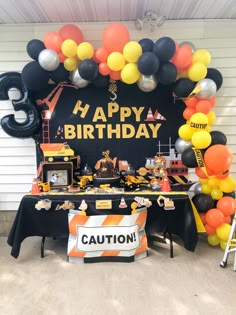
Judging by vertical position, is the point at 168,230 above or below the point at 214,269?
above

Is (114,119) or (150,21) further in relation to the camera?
(114,119)

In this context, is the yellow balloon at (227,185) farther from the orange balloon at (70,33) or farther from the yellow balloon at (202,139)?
the orange balloon at (70,33)

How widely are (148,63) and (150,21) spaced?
813 mm

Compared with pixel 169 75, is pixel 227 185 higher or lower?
lower

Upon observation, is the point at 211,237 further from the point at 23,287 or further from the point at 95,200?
the point at 23,287

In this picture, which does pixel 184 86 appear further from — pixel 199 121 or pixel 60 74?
pixel 60 74

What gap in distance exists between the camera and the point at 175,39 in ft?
10.7

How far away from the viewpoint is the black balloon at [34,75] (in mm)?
2865

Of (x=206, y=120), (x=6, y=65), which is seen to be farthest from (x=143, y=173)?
(x=6, y=65)

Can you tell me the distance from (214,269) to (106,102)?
85.7 inches

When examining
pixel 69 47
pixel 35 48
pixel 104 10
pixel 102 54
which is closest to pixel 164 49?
pixel 102 54

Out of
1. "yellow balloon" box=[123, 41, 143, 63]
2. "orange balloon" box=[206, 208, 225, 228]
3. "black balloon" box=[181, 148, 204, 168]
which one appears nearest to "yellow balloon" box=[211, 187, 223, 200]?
"orange balloon" box=[206, 208, 225, 228]

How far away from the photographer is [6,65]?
331 centimetres

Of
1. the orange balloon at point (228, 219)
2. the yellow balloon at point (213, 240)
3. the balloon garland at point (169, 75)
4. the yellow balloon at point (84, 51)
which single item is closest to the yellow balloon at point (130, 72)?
the balloon garland at point (169, 75)
